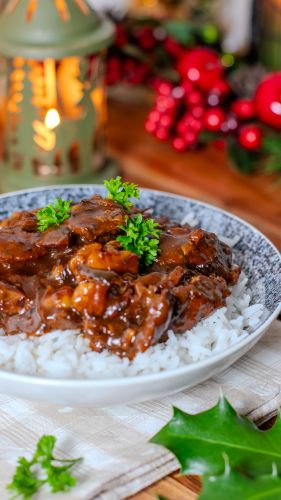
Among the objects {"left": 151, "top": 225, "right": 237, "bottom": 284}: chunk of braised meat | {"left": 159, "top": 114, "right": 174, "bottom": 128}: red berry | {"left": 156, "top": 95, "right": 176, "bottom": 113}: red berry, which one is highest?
{"left": 151, "top": 225, "right": 237, "bottom": 284}: chunk of braised meat

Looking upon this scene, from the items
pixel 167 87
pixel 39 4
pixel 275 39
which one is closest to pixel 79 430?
pixel 39 4

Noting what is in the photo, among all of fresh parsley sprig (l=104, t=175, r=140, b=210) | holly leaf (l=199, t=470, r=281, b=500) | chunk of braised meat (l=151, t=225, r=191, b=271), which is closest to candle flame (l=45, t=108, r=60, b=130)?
fresh parsley sprig (l=104, t=175, r=140, b=210)

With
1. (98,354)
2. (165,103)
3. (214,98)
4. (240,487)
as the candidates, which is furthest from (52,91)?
(240,487)

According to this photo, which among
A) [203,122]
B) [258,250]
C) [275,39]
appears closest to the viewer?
[258,250]

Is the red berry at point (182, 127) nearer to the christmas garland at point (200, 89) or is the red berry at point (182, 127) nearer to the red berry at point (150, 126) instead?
the christmas garland at point (200, 89)

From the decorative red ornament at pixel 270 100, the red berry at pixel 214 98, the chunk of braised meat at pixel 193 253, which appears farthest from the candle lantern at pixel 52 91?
the chunk of braised meat at pixel 193 253

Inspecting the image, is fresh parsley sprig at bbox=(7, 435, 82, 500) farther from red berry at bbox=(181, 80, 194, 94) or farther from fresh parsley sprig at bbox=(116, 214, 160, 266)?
red berry at bbox=(181, 80, 194, 94)

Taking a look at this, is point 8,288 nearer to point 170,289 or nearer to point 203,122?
point 170,289
